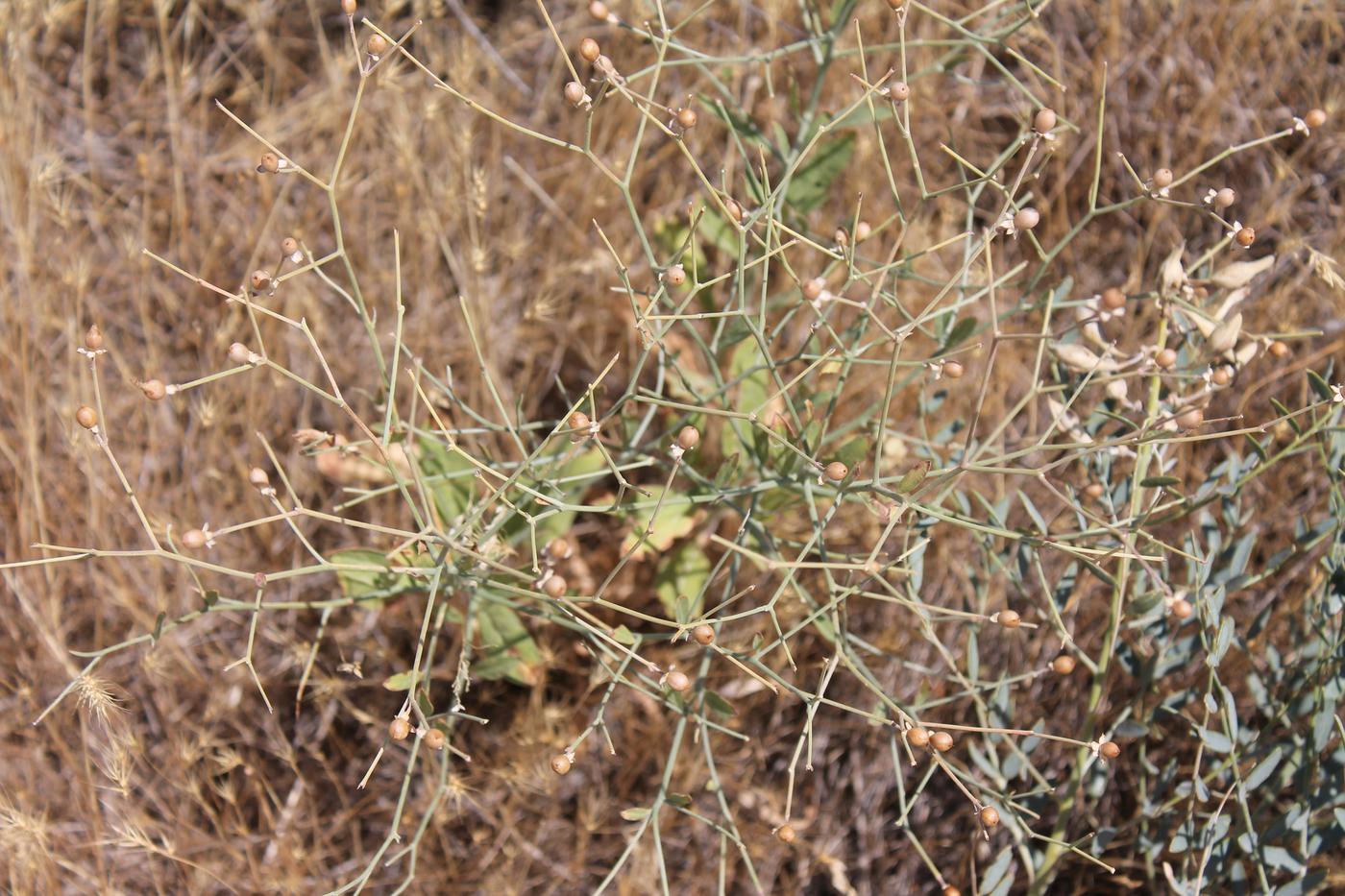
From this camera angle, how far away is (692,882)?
78.5 inches

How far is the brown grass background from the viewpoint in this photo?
2.02m

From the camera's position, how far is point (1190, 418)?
1378mm

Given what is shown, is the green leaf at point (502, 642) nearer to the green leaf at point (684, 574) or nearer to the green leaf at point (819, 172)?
the green leaf at point (684, 574)

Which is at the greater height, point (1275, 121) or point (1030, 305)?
point (1030, 305)

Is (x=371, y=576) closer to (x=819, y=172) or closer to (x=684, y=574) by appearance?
(x=684, y=574)

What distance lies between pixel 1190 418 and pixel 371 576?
1.12 metres

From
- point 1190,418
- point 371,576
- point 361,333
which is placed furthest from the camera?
point 361,333

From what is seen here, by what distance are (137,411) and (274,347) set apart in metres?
0.29

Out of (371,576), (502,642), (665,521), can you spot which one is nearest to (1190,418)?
(665,521)

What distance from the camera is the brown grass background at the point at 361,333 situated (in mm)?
2021

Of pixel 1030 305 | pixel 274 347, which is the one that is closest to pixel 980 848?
pixel 1030 305

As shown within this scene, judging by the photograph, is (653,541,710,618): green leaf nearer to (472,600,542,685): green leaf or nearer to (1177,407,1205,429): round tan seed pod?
(472,600,542,685): green leaf

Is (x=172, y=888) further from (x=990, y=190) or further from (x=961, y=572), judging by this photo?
(x=990, y=190)

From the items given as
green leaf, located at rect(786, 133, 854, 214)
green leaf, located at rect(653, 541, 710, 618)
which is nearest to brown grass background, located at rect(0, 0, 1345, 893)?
green leaf, located at rect(653, 541, 710, 618)
